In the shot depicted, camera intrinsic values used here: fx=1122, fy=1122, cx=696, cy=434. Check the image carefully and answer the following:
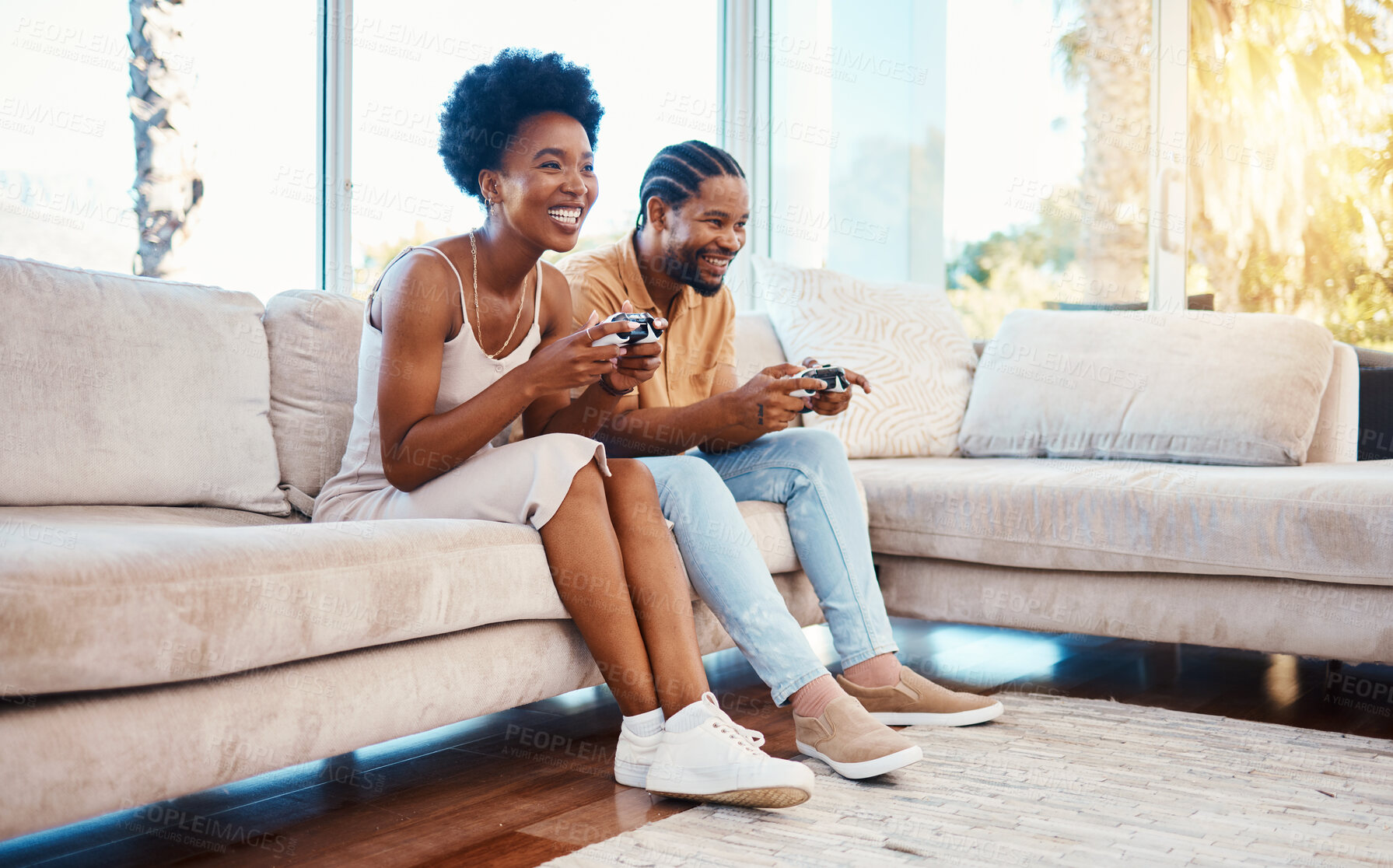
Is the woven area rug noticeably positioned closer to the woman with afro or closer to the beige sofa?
the woman with afro

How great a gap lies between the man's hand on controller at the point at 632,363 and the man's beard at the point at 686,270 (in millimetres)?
356

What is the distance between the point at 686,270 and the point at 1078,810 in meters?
1.15

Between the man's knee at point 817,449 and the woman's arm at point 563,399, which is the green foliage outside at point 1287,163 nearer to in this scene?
the man's knee at point 817,449

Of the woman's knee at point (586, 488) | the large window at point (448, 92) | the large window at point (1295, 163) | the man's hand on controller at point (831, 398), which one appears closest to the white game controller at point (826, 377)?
the man's hand on controller at point (831, 398)

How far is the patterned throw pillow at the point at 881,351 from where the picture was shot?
2783mm

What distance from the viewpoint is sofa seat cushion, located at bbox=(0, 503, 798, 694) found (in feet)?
3.61

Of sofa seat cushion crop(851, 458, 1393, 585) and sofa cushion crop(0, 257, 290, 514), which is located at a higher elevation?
sofa cushion crop(0, 257, 290, 514)

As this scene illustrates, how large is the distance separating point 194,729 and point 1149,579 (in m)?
1.66

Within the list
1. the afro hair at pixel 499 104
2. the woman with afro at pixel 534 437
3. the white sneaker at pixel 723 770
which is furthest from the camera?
the afro hair at pixel 499 104

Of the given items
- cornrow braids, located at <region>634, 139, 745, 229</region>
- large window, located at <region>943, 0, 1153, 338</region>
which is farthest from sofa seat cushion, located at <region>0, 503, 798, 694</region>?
large window, located at <region>943, 0, 1153, 338</region>

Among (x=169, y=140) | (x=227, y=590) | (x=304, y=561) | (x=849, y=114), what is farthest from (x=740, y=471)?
(x=849, y=114)

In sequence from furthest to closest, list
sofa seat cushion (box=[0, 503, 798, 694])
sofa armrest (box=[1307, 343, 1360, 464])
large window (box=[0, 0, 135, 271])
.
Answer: sofa armrest (box=[1307, 343, 1360, 464]) < large window (box=[0, 0, 135, 271]) < sofa seat cushion (box=[0, 503, 798, 694])

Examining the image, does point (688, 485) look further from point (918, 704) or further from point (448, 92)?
point (448, 92)

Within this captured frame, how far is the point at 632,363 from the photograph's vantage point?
5.65 feet
